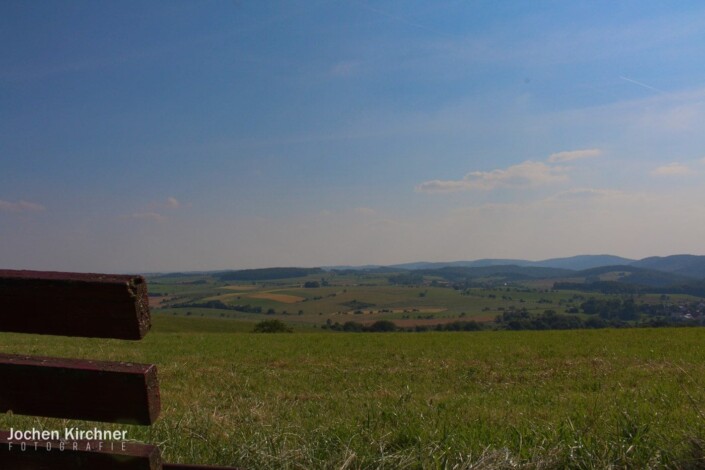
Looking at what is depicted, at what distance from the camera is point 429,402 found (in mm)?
6797

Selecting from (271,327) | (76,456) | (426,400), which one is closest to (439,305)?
(271,327)

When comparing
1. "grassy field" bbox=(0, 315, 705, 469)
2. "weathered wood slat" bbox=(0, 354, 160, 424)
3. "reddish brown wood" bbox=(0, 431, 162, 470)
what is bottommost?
"grassy field" bbox=(0, 315, 705, 469)

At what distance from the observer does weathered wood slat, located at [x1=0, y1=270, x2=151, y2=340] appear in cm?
205

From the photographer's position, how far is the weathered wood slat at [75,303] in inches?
80.8

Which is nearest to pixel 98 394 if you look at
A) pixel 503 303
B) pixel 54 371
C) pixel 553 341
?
pixel 54 371

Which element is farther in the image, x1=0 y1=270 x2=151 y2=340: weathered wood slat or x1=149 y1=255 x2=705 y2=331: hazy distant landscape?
x1=149 y1=255 x2=705 y2=331: hazy distant landscape

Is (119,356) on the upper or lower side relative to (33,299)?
lower

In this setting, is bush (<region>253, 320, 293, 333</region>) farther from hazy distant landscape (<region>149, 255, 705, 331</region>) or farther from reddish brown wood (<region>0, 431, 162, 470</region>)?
reddish brown wood (<region>0, 431, 162, 470</region>)

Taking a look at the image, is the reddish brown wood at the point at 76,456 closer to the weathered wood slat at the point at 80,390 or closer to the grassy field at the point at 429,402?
the weathered wood slat at the point at 80,390

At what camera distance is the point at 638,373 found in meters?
15.1

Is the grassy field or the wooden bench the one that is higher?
the wooden bench

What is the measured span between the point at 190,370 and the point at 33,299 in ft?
51.3

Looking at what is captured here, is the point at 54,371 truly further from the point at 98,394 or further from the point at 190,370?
the point at 190,370

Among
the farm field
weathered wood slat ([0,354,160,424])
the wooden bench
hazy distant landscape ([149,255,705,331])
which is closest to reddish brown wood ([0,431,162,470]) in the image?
the wooden bench
